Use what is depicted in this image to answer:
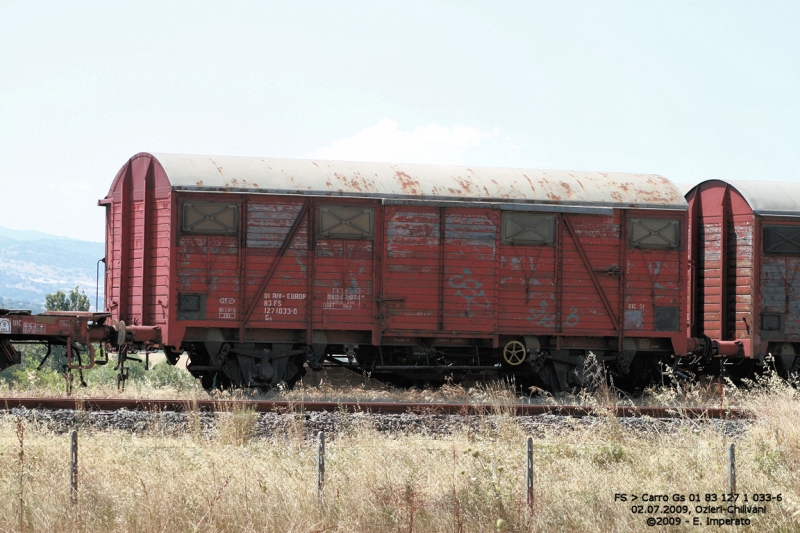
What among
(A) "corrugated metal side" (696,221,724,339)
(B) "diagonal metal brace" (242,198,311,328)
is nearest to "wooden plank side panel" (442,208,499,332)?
(B) "diagonal metal brace" (242,198,311,328)

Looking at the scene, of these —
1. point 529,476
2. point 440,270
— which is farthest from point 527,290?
point 529,476

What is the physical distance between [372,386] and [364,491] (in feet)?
28.7

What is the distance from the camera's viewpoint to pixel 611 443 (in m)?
10.2

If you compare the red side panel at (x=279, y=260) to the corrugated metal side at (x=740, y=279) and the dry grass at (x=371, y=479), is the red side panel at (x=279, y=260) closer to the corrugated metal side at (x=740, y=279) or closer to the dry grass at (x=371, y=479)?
the dry grass at (x=371, y=479)

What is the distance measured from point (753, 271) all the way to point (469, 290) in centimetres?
530

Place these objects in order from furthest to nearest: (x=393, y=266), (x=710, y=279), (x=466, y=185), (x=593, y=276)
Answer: (x=710, y=279), (x=593, y=276), (x=466, y=185), (x=393, y=266)

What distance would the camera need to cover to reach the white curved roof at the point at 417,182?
599 inches

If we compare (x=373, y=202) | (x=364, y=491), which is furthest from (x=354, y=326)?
(x=364, y=491)

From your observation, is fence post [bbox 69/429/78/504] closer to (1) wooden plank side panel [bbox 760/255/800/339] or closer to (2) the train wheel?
(2) the train wheel

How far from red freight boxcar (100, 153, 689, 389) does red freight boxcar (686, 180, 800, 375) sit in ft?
4.04

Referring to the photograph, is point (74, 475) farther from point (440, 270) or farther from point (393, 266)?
point (440, 270)

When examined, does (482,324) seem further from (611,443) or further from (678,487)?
(678,487)

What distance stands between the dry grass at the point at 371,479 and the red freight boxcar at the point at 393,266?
442cm

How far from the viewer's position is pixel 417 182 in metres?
15.8
